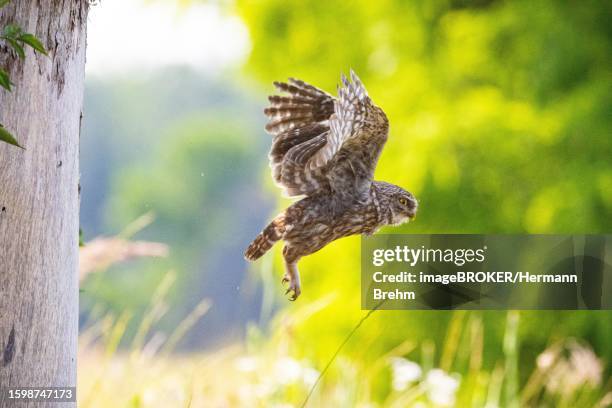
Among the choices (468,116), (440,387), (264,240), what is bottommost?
(440,387)

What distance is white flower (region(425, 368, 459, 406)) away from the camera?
2396 millimetres

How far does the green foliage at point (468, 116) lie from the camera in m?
2.81

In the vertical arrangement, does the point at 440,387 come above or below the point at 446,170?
below

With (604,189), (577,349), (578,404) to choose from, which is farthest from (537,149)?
(578,404)

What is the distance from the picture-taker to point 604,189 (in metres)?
2.80

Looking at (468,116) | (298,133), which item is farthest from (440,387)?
(298,133)

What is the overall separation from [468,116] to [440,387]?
95cm

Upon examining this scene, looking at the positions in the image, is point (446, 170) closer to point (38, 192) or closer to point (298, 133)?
point (298, 133)

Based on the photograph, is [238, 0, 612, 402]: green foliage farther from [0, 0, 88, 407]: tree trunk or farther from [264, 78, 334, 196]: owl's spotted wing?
[0, 0, 88, 407]: tree trunk

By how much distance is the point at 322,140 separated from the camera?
170cm

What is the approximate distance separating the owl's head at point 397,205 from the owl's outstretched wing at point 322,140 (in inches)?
1.6

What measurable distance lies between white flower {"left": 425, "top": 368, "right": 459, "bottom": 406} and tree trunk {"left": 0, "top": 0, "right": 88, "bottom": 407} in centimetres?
129

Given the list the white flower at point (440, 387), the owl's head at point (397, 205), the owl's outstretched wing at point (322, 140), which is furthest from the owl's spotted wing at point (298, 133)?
the white flower at point (440, 387)

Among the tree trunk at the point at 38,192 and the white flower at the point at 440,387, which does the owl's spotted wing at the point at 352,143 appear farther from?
the white flower at the point at 440,387
